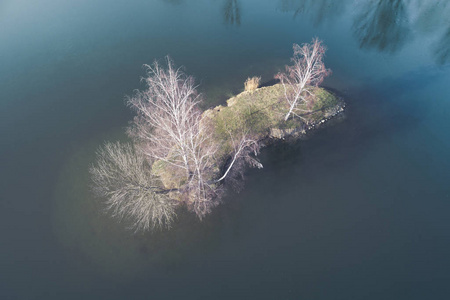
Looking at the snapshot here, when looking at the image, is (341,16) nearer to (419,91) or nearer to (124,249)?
(419,91)

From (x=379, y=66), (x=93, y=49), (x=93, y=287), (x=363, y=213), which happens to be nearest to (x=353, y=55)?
(x=379, y=66)

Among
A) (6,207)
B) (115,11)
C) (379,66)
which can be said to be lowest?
(6,207)

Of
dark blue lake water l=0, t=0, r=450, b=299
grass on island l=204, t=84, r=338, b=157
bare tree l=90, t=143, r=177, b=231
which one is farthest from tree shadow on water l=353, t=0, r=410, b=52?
bare tree l=90, t=143, r=177, b=231

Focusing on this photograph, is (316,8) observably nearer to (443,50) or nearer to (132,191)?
(443,50)

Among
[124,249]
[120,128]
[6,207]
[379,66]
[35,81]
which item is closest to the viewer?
[124,249]

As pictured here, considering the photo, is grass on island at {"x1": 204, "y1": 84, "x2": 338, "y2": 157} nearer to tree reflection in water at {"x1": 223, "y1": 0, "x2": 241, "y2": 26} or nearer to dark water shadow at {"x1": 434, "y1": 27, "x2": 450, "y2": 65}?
tree reflection in water at {"x1": 223, "y1": 0, "x2": 241, "y2": 26}

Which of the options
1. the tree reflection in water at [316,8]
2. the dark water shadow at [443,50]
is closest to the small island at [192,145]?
the dark water shadow at [443,50]
